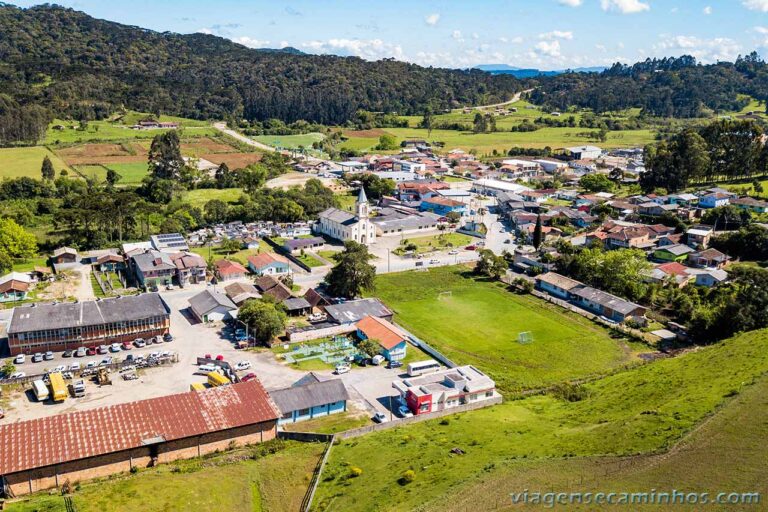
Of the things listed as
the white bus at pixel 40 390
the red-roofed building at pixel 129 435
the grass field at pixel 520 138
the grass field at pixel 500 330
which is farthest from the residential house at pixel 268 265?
the grass field at pixel 520 138

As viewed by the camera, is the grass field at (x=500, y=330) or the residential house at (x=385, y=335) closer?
the grass field at (x=500, y=330)

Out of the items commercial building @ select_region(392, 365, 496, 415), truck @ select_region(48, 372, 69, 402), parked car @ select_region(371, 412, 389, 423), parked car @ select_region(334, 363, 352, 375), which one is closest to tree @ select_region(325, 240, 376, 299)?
parked car @ select_region(334, 363, 352, 375)

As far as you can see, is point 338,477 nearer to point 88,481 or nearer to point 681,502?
point 88,481

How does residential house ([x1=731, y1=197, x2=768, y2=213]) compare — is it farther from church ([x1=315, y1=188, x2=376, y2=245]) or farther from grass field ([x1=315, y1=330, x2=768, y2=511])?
church ([x1=315, y1=188, x2=376, y2=245])

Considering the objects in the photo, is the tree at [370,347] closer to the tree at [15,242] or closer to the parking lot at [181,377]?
the parking lot at [181,377]

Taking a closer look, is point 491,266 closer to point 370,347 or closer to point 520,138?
point 370,347

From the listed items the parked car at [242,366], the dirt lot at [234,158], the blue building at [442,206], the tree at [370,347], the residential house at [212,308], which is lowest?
the parked car at [242,366]
